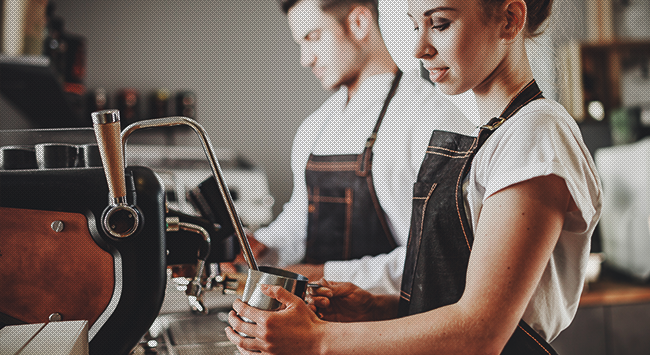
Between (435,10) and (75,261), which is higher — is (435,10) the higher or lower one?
the higher one

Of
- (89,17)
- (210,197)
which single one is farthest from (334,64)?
(89,17)

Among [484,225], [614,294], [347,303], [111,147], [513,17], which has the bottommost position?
[614,294]

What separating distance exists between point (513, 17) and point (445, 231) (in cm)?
29

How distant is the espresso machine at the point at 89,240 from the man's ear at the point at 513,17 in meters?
0.40

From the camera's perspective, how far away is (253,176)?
7.60ft

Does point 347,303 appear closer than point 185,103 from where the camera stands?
Yes

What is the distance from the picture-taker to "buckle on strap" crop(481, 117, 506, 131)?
0.61m

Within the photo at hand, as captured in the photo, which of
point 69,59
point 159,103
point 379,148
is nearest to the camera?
point 379,148

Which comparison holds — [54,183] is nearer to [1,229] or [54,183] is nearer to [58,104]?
[1,229]

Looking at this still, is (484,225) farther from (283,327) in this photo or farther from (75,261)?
(75,261)

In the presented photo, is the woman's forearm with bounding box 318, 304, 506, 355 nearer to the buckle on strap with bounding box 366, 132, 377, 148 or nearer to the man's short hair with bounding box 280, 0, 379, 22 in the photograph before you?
the buckle on strap with bounding box 366, 132, 377, 148

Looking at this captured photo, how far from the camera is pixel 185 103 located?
275cm

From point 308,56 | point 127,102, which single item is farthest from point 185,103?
point 308,56

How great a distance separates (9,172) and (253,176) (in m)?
1.76
